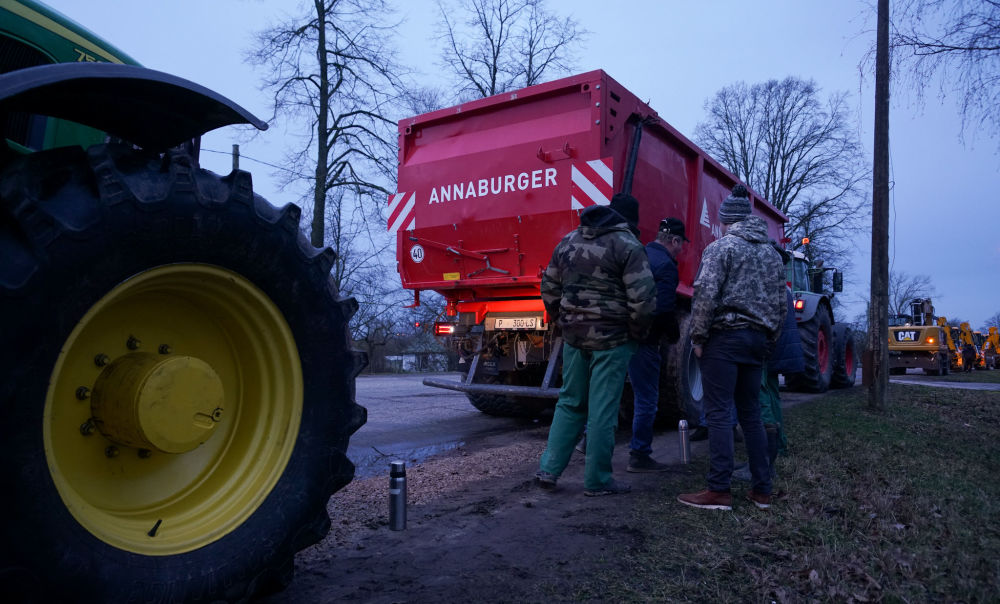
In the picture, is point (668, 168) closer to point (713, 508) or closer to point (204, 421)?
point (713, 508)

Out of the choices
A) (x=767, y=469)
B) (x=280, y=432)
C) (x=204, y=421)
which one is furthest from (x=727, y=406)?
(x=204, y=421)

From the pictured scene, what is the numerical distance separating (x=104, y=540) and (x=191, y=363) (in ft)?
1.76

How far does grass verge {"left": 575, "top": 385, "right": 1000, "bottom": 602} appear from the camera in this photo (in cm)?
253

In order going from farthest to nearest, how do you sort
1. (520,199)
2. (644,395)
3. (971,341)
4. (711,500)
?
1. (971,341)
2. (520,199)
3. (644,395)
4. (711,500)

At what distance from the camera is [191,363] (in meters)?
2.05

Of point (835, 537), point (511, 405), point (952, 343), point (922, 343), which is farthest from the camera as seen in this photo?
point (952, 343)

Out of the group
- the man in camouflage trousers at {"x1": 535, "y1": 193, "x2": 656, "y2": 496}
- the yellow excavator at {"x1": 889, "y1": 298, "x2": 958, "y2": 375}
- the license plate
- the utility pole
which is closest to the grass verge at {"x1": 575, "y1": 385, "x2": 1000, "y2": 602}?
the man in camouflage trousers at {"x1": 535, "y1": 193, "x2": 656, "y2": 496}

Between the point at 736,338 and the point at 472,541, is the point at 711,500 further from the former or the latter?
the point at 472,541

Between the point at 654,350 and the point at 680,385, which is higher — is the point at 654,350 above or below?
above

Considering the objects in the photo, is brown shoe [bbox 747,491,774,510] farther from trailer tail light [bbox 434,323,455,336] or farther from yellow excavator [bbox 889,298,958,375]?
yellow excavator [bbox 889,298,958,375]

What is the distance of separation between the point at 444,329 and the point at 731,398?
3.77 m

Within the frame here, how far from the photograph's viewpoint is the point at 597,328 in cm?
402

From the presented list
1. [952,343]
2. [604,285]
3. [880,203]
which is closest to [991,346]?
[952,343]

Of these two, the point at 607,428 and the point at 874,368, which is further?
the point at 874,368
